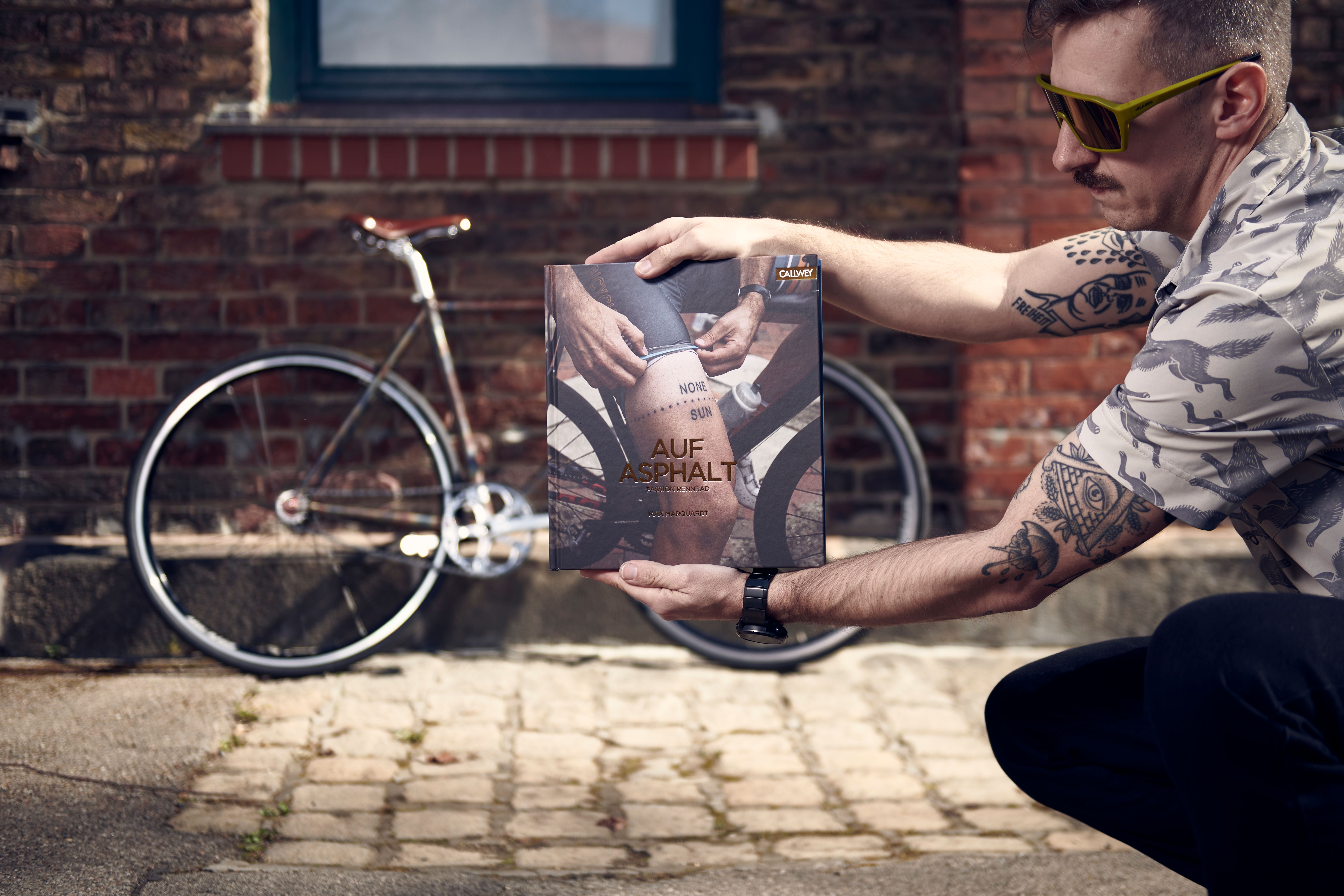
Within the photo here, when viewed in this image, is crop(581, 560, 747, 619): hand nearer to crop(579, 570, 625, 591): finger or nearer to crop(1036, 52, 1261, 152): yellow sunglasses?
crop(579, 570, 625, 591): finger

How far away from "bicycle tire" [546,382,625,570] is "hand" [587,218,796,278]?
7.6 inches

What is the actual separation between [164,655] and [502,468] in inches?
43.8

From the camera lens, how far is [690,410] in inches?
51.8

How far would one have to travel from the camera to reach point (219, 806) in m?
2.15

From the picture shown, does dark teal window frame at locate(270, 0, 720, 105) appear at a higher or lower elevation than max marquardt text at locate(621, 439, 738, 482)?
higher

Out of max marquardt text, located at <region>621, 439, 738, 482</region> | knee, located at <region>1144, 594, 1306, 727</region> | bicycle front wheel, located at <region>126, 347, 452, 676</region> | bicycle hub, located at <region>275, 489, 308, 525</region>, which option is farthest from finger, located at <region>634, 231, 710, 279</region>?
bicycle hub, located at <region>275, 489, 308, 525</region>

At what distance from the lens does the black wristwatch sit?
138cm

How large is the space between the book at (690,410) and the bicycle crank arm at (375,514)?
177 centimetres

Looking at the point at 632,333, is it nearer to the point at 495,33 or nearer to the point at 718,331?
the point at 718,331

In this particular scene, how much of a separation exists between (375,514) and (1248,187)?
2.44m

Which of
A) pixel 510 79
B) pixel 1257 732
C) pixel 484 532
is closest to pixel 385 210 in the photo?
pixel 510 79

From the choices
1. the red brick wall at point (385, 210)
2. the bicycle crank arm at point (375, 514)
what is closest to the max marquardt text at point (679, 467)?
the bicycle crank arm at point (375, 514)

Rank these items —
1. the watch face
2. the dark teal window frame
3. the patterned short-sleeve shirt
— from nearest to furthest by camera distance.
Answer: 1. the patterned short-sleeve shirt
2. the watch face
3. the dark teal window frame

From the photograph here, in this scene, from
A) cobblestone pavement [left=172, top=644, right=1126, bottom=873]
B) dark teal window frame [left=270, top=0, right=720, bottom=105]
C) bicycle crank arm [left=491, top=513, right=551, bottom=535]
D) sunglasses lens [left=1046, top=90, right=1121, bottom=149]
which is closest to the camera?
sunglasses lens [left=1046, top=90, right=1121, bottom=149]
